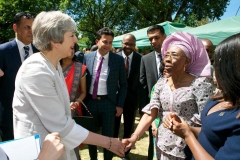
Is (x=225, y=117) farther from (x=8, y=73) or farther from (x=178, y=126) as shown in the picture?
(x=8, y=73)

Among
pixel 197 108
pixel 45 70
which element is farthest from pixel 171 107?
pixel 45 70

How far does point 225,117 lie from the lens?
1.30 metres

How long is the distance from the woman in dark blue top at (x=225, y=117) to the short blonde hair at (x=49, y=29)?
1.06 metres

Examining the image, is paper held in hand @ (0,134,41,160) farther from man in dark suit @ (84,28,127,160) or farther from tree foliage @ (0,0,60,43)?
tree foliage @ (0,0,60,43)

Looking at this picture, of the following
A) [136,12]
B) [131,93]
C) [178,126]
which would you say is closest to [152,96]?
[178,126]

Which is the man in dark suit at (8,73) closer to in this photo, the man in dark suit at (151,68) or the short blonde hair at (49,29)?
the short blonde hair at (49,29)

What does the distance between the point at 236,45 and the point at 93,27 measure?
31135 millimetres

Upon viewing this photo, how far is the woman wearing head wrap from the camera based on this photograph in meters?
1.94

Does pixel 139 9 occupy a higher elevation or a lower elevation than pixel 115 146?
higher

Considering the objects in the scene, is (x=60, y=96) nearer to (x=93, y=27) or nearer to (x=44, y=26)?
(x=44, y=26)

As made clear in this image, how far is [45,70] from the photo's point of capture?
164cm

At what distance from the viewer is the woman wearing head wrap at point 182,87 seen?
76.5 inches

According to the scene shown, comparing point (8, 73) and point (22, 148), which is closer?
point (22, 148)

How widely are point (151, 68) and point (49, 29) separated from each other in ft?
7.88
